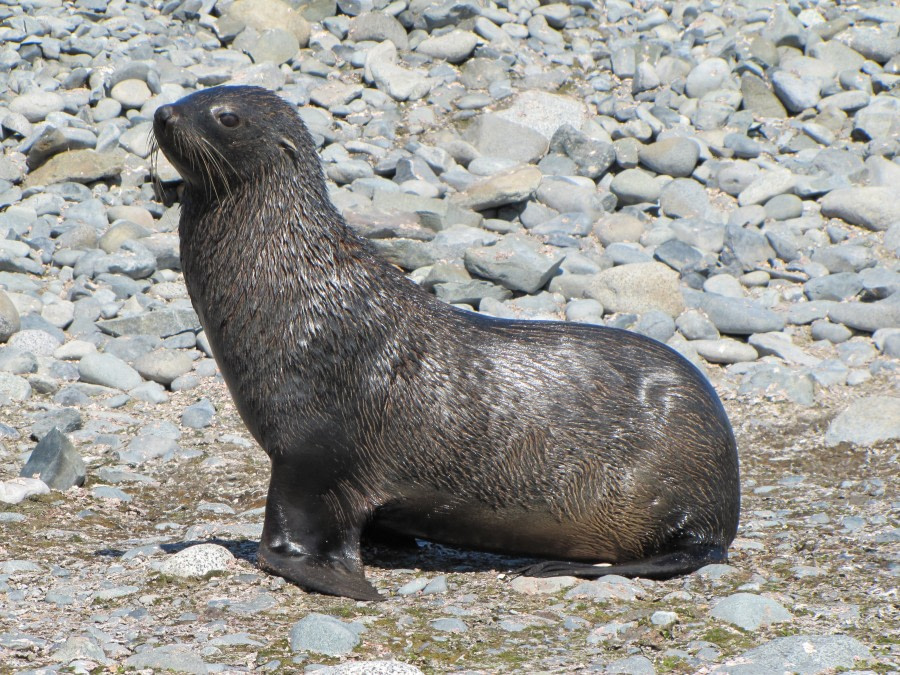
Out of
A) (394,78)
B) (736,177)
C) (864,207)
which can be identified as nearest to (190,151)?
(864,207)

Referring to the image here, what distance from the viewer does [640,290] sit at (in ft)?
32.6

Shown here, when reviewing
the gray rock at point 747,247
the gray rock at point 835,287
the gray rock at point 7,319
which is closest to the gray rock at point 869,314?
the gray rock at point 835,287

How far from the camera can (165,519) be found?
20.8ft

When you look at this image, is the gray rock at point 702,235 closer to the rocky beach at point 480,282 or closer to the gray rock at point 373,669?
the rocky beach at point 480,282

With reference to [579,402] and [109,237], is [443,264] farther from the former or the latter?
[579,402]

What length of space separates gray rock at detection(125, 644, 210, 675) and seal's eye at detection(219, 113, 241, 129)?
232 centimetres

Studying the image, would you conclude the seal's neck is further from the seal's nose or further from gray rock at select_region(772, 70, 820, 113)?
gray rock at select_region(772, 70, 820, 113)

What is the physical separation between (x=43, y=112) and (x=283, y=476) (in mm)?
8735

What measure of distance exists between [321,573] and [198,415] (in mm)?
2907

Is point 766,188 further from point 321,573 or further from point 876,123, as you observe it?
point 321,573

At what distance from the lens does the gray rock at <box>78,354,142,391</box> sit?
27.5 feet

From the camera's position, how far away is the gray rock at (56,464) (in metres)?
6.49

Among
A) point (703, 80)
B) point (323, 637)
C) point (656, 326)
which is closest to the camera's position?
point (323, 637)

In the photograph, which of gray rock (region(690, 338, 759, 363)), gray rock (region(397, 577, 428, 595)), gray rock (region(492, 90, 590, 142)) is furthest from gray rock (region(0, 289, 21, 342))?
gray rock (region(492, 90, 590, 142))
